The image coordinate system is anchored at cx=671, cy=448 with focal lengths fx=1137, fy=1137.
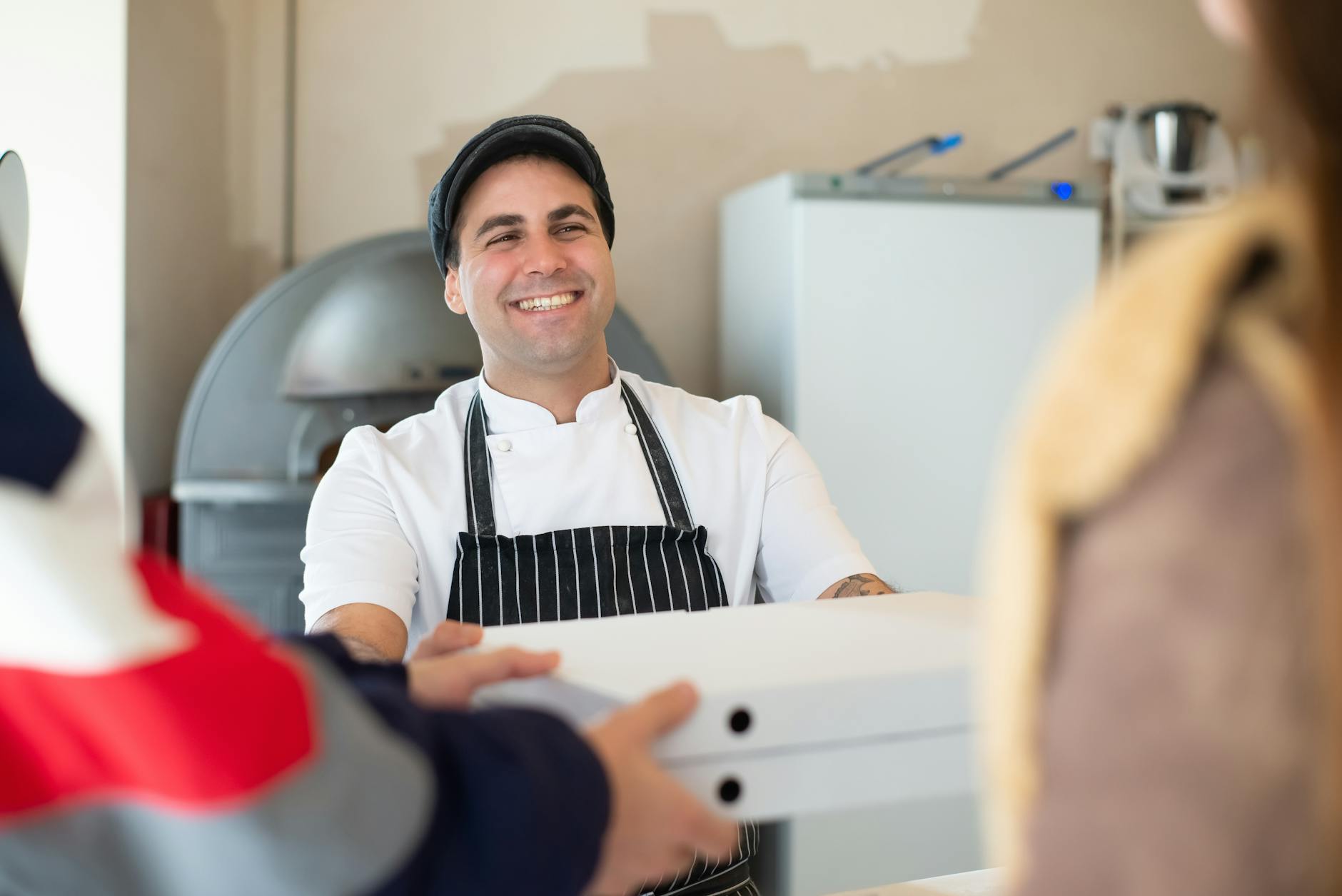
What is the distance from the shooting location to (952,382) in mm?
2301

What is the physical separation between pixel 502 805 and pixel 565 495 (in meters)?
0.89

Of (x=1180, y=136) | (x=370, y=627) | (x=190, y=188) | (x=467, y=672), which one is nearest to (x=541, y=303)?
(x=370, y=627)

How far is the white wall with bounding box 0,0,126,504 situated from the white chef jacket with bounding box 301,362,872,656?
777 millimetres

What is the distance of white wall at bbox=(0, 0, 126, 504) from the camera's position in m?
1.84

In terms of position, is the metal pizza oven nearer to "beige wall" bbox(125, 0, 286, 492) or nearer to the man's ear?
"beige wall" bbox(125, 0, 286, 492)

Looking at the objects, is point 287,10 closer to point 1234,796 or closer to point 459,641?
point 459,641

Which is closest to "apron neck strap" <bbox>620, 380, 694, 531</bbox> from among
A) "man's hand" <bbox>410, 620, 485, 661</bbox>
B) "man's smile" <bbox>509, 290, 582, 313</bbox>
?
"man's smile" <bbox>509, 290, 582, 313</bbox>

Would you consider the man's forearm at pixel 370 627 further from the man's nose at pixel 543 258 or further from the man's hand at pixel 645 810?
the man's hand at pixel 645 810

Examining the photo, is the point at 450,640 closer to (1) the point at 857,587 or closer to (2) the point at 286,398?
(1) the point at 857,587

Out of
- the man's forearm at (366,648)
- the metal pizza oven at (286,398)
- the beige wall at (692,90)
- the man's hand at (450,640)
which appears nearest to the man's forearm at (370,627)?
the man's forearm at (366,648)

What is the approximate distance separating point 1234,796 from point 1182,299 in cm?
15

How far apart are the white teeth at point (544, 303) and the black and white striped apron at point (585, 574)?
22cm

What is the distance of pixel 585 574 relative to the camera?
51.3 inches

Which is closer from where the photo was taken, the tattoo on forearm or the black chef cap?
the tattoo on forearm
